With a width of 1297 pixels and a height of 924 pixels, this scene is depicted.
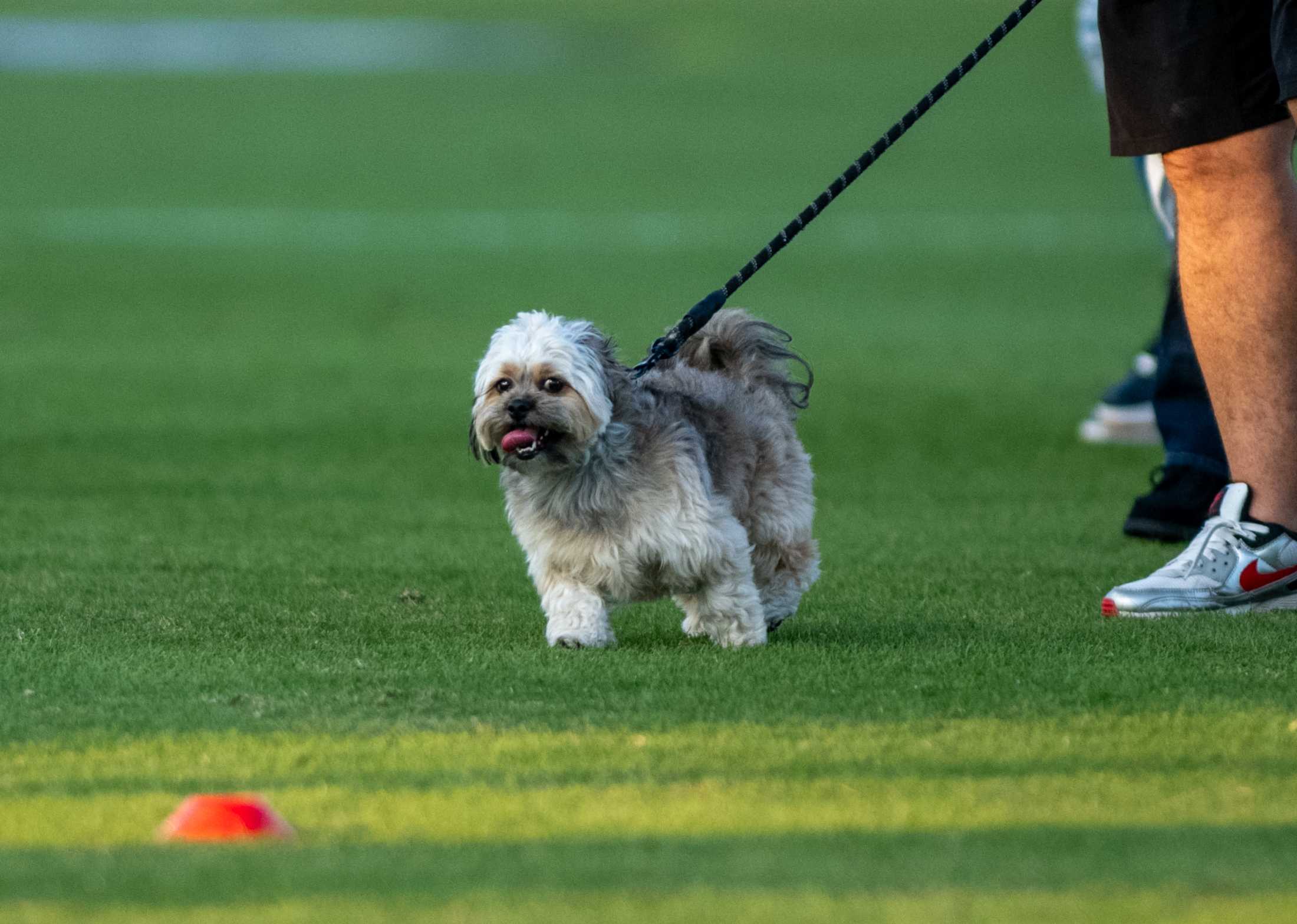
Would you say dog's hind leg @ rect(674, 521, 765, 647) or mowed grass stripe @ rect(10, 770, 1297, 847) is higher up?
dog's hind leg @ rect(674, 521, 765, 647)

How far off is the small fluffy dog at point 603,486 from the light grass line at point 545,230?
12622 mm

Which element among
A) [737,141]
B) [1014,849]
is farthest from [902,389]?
[737,141]

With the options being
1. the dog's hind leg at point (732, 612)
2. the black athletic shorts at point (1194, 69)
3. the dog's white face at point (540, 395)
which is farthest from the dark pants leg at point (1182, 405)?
the dog's white face at point (540, 395)

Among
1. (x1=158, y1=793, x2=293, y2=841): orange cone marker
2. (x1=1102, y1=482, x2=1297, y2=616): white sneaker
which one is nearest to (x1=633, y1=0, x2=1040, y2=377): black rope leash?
(x1=1102, y1=482, x2=1297, y2=616): white sneaker

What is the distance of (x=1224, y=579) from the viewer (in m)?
4.99

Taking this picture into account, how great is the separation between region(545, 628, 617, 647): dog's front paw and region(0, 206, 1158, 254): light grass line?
12.8m

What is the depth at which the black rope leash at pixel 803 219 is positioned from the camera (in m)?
4.83

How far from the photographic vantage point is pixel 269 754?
3533 millimetres

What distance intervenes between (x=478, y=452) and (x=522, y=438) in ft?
0.78

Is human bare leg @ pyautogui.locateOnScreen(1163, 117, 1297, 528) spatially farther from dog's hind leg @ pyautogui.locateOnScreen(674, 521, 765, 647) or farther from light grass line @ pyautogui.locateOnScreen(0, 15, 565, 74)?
light grass line @ pyautogui.locateOnScreen(0, 15, 565, 74)

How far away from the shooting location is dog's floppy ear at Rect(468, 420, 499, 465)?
15.1 ft

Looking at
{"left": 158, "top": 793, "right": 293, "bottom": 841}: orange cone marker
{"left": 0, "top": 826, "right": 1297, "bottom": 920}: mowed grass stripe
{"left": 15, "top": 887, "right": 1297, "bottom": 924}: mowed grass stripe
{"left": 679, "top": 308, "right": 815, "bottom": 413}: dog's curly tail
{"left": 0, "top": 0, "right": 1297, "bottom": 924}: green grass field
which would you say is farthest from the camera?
{"left": 679, "top": 308, "right": 815, "bottom": 413}: dog's curly tail

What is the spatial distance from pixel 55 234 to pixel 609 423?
14.1 meters

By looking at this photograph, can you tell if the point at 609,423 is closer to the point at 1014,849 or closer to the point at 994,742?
the point at 994,742
